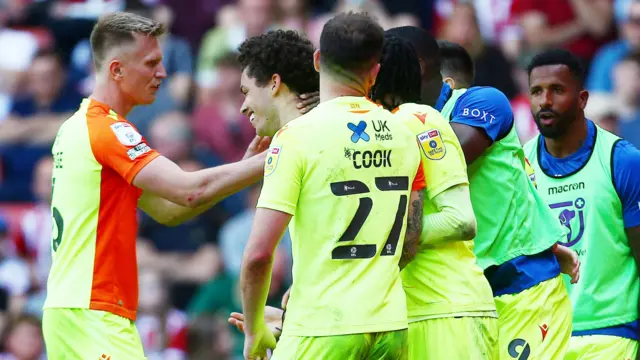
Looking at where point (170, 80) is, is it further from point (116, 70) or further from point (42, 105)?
point (116, 70)

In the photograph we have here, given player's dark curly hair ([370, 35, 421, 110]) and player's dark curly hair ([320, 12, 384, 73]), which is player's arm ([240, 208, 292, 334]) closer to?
player's dark curly hair ([320, 12, 384, 73])

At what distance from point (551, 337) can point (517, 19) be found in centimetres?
801

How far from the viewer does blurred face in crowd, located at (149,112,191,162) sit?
13867 mm

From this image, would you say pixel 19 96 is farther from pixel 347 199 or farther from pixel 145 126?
pixel 347 199

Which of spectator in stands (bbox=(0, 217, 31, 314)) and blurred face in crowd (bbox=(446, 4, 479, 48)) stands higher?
blurred face in crowd (bbox=(446, 4, 479, 48))

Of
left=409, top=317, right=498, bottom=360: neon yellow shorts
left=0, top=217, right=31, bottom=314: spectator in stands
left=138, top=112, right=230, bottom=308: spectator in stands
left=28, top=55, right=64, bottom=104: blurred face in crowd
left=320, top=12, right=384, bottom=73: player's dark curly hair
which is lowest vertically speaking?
left=0, top=217, right=31, bottom=314: spectator in stands

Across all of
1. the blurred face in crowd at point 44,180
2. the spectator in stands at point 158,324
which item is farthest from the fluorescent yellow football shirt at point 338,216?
the blurred face in crowd at point 44,180

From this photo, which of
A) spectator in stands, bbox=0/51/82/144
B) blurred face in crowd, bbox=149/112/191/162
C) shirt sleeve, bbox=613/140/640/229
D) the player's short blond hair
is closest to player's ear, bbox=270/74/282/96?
the player's short blond hair

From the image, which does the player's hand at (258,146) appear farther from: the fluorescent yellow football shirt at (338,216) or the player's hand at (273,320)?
the fluorescent yellow football shirt at (338,216)

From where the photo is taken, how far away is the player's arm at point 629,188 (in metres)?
7.59

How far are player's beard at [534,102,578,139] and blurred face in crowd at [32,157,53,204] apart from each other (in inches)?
297

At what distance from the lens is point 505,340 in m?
6.65

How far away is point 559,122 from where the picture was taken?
7.78 m

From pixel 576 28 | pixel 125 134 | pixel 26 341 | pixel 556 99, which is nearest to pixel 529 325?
pixel 556 99
